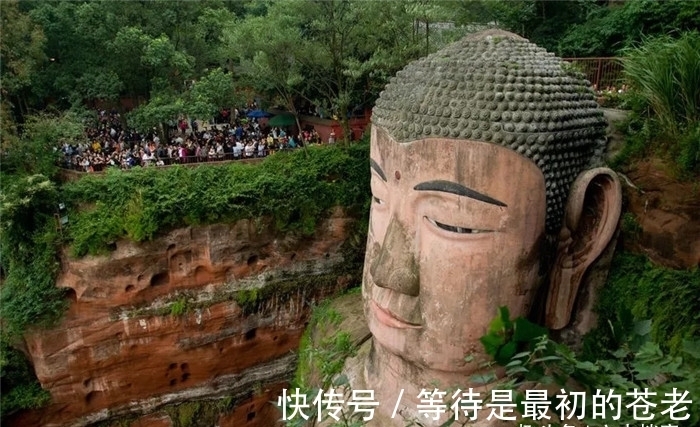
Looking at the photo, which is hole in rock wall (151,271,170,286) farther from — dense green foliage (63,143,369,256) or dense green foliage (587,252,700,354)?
dense green foliage (587,252,700,354)

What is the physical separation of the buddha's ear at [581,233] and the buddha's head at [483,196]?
1cm

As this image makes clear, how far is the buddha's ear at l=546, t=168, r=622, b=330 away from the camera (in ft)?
18.1

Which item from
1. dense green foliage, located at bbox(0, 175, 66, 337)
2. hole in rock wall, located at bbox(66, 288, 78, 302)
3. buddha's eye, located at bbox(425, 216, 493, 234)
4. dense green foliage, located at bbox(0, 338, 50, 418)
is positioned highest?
buddha's eye, located at bbox(425, 216, 493, 234)

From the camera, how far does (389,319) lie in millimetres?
6035

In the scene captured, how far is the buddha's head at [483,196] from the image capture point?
17.5ft

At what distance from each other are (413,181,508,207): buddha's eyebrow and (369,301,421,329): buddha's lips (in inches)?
57.1

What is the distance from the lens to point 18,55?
13258 mm

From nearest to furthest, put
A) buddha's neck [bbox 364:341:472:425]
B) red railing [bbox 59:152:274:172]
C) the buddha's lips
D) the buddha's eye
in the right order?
1. the buddha's eye
2. the buddha's lips
3. buddha's neck [bbox 364:341:472:425]
4. red railing [bbox 59:152:274:172]

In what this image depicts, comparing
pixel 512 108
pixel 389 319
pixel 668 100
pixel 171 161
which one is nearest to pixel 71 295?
pixel 171 161

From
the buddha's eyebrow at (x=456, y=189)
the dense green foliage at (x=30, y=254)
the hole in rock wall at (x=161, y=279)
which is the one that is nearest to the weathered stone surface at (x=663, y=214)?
the buddha's eyebrow at (x=456, y=189)

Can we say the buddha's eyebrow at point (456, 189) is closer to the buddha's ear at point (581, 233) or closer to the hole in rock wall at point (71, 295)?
the buddha's ear at point (581, 233)

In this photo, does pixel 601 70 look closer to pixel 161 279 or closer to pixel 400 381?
pixel 400 381

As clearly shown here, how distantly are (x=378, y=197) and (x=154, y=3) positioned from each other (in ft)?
41.1

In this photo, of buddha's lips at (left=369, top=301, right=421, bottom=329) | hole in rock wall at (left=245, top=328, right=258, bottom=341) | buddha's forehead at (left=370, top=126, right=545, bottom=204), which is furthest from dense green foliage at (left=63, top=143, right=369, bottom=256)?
buddha's forehead at (left=370, top=126, right=545, bottom=204)
